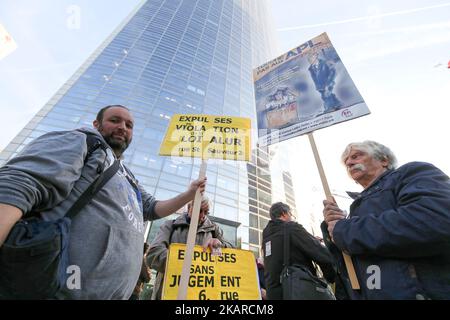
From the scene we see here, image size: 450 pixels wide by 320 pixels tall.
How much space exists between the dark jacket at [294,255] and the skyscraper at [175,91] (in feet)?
32.0

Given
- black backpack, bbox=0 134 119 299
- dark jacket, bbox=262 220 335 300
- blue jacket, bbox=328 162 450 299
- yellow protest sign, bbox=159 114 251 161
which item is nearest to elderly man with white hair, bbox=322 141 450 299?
blue jacket, bbox=328 162 450 299

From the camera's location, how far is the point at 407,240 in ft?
3.56

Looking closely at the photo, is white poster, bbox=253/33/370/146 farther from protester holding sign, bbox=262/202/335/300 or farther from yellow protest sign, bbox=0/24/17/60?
yellow protest sign, bbox=0/24/17/60

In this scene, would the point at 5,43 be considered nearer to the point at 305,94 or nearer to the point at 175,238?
the point at 175,238

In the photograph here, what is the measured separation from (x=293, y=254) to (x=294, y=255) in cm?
1

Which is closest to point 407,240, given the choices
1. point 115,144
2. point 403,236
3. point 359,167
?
point 403,236

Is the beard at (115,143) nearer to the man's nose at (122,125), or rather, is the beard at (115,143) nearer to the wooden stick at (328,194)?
the man's nose at (122,125)

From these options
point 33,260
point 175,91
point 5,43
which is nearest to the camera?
point 33,260

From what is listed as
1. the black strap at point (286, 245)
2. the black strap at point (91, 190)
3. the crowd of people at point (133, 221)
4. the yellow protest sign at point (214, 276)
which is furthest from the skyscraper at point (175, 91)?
the black strap at point (91, 190)

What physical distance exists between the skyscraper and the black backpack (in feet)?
37.2

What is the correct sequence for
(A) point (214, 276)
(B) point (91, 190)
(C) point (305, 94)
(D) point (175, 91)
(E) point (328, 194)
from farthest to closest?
(D) point (175, 91), (C) point (305, 94), (A) point (214, 276), (E) point (328, 194), (B) point (91, 190)

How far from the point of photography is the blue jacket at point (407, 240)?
105 cm

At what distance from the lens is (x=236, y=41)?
37.1m
